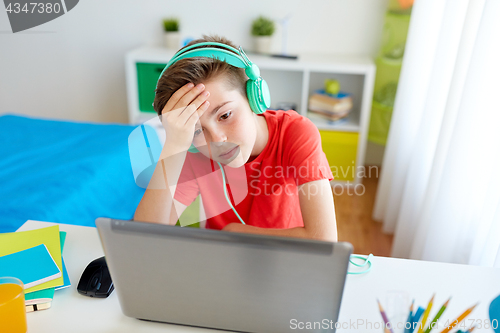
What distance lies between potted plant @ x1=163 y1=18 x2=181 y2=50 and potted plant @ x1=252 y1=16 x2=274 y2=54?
0.53 m

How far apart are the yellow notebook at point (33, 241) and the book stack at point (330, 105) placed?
200 centimetres

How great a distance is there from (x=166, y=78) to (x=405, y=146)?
1562mm

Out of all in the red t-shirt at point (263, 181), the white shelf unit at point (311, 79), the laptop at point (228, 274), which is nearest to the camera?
the laptop at point (228, 274)

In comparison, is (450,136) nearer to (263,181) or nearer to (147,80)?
(263,181)

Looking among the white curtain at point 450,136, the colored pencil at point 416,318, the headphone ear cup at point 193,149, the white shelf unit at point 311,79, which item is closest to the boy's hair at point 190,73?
the headphone ear cup at point 193,149

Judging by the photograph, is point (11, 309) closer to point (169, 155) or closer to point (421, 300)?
point (169, 155)

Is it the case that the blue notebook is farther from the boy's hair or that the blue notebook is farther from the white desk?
the boy's hair

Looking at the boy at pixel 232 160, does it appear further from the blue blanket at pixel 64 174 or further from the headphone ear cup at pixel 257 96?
the blue blanket at pixel 64 174

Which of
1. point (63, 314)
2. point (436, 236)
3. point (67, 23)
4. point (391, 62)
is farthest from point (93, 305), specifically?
point (67, 23)

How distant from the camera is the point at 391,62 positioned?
104 inches

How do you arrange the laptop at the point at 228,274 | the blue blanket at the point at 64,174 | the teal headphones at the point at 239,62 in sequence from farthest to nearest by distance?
the blue blanket at the point at 64,174 < the teal headphones at the point at 239,62 < the laptop at the point at 228,274

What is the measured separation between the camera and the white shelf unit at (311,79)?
2.54 meters

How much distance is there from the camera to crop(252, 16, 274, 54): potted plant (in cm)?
270

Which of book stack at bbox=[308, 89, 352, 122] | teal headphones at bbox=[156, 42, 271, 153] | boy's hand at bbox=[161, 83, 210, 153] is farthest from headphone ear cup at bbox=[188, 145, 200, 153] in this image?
book stack at bbox=[308, 89, 352, 122]
